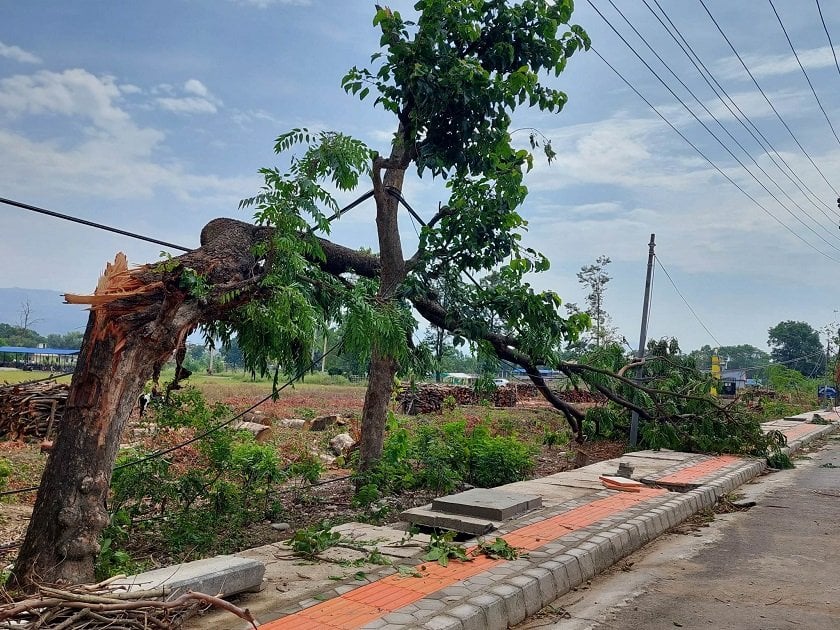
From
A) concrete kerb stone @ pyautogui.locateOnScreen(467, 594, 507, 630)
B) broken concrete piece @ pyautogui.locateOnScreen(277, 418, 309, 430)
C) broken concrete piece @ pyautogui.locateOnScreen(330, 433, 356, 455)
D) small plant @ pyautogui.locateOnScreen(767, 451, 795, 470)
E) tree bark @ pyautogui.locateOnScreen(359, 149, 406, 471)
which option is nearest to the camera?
concrete kerb stone @ pyautogui.locateOnScreen(467, 594, 507, 630)

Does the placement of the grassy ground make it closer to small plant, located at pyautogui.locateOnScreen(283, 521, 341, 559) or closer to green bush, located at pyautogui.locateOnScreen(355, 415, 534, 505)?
green bush, located at pyautogui.locateOnScreen(355, 415, 534, 505)

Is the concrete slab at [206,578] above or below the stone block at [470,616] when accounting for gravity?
above

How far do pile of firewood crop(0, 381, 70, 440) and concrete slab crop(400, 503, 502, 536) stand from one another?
10.6 m

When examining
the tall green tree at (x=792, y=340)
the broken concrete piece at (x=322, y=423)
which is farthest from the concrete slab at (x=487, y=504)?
the tall green tree at (x=792, y=340)

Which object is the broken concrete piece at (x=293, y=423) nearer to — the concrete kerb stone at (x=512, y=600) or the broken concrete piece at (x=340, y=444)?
the broken concrete piece at (x=340, y=444)

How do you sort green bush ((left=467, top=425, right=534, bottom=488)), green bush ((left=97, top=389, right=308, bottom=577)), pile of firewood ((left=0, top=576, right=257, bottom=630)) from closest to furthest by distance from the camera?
pile of firewood ((left=0, top=576, right=257, bottom=630)), green bush ((left=97, top=389, right=308, bottom=577)), green bush ((left=467, top=425, right=534, bottom=488))

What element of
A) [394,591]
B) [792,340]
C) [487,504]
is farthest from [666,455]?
[792,340]

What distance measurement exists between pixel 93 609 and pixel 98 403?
182cm

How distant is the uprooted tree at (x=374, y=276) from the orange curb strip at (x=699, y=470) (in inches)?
59.7

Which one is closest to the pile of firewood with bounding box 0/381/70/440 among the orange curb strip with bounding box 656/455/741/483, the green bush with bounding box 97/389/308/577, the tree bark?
the green bush with bounding box 97/389/308/577

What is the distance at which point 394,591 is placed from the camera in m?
4.71

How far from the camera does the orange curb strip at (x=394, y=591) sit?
4094 mm

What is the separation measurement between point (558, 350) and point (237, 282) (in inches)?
183

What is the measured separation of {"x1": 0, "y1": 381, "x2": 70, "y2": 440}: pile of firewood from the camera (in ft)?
47.0
